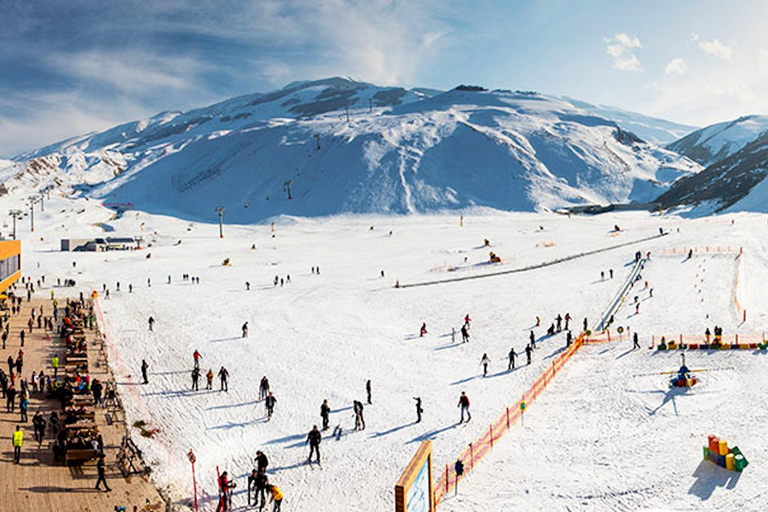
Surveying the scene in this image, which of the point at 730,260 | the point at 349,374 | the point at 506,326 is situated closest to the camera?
the point at 349,374

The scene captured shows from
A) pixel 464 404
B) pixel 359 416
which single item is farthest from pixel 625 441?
pixel 359 416

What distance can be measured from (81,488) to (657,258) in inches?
1914

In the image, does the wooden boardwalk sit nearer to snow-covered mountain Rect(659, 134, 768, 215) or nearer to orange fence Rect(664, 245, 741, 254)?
orange fence Rect(664, 245, 741, 254)

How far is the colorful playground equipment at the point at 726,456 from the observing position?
1477 cm

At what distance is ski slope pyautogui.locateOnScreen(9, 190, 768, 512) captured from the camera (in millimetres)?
15789

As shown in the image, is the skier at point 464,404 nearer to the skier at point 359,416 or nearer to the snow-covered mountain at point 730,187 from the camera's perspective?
the skier at point 359,416

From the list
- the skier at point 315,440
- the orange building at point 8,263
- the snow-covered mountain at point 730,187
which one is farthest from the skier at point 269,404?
the snow-covered mountain at point 730,187

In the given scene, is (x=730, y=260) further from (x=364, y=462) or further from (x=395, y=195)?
(x=395, y=195)

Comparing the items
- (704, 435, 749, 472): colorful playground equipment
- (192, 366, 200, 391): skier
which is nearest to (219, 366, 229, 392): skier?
(192, 366, 200, 391): skier

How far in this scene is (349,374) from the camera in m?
26.2

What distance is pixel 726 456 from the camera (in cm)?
1482

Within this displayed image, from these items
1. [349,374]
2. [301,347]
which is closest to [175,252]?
[301,347]

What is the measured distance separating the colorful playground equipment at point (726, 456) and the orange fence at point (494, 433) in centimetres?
625

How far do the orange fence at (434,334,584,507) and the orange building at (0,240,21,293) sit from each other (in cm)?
3330
